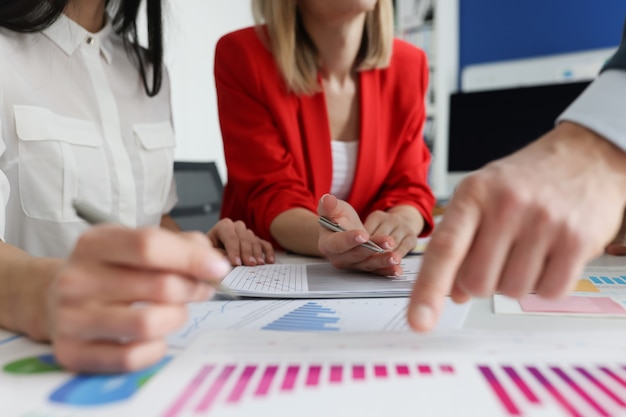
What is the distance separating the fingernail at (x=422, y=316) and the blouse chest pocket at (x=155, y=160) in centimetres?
73

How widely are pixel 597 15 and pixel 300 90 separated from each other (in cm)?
205

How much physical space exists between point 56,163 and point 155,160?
21 centimetres

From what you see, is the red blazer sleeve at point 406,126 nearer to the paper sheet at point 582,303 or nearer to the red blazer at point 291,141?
the red blazer at point 291,141

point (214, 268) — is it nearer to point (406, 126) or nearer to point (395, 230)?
point (395, 230)

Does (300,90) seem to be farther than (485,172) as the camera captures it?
Yes

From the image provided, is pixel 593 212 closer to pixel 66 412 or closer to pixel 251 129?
pixel 66 412

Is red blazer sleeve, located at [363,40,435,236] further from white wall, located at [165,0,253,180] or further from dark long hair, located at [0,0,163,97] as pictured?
Answer: white wall, located at [165,0,253,180]

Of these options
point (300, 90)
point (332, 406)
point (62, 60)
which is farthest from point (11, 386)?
point (300, 90)

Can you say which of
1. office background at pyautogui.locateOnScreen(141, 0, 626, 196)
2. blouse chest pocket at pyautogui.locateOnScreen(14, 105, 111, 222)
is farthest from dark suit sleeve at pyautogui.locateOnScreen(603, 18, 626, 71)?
office background at pyautogui.locateOnScreen(141, 0, 626, 196)

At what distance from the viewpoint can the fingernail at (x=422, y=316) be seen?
1.05 ft

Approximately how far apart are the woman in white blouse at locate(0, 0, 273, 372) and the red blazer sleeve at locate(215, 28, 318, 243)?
5.0 inches

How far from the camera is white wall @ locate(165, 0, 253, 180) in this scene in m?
2.57

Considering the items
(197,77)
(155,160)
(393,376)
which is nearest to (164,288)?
(393,376)

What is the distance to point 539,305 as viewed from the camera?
46cm
